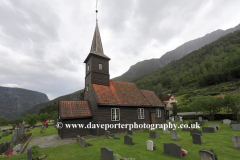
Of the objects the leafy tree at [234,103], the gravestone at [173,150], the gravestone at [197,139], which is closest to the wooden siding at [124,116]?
the gravestone at [173,150]

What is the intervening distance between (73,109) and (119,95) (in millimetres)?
7365

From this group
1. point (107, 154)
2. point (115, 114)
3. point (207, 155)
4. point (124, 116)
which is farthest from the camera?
point (124, 116)

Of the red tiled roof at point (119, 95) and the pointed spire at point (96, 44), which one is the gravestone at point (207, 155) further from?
the pointed spire at point (96, 44)

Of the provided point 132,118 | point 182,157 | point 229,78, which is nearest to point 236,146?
point 182,157

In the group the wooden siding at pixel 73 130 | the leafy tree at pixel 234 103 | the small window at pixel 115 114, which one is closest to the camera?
the wooden siding at pixel 73 130

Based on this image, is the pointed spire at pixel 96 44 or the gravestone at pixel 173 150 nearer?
the gravestone at pixel 173 150

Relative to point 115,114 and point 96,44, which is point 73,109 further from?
point 96,44

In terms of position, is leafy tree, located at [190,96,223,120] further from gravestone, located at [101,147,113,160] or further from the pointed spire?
gravestone, located at [101,147,113,160]

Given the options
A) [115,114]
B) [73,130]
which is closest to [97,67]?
[115,114]

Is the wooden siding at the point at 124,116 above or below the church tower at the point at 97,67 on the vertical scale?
below

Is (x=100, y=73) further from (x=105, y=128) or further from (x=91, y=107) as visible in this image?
(x=105, y=128)

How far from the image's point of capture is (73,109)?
16656mm

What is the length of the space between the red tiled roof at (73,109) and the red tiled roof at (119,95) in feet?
9.13

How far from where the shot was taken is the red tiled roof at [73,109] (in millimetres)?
15715
